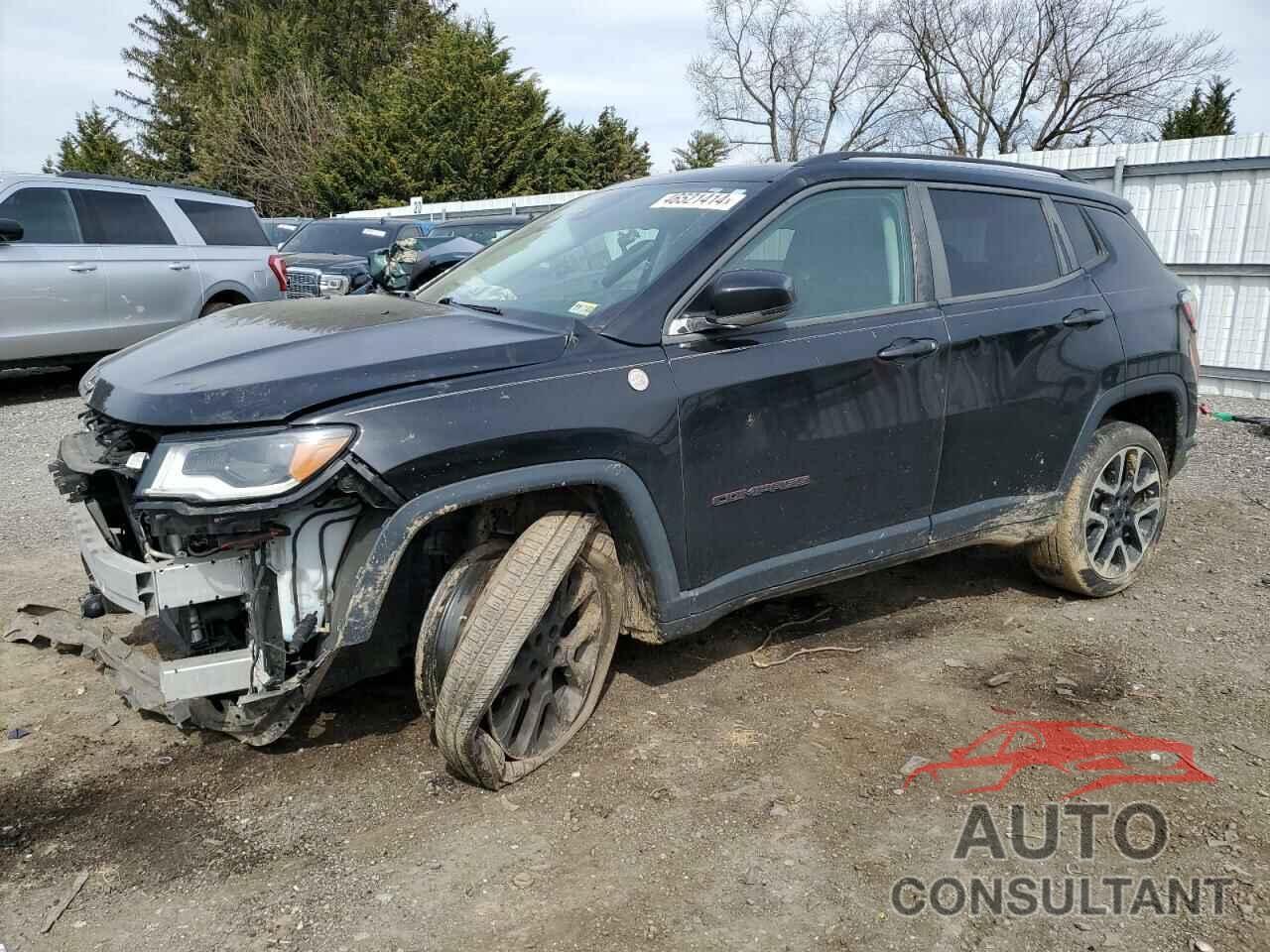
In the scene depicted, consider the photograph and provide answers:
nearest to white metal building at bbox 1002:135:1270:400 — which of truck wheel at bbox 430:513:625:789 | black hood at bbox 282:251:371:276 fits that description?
black hood at bbox 282:251:371:276

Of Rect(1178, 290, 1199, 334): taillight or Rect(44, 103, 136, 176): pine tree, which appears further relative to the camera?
Rect(44, 103, 136, 176): pine tree

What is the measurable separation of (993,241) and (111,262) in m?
7.63

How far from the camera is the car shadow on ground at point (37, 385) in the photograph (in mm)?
9055

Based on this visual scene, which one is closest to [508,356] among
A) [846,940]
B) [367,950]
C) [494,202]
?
[367,950]

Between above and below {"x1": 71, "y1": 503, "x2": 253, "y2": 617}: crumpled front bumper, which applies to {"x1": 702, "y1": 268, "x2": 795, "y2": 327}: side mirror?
above

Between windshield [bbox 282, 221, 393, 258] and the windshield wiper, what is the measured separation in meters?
8.41

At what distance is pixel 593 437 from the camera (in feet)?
9.30

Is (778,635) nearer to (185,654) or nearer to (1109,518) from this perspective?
(1109,518)

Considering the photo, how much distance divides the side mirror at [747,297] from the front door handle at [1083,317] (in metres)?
1.60

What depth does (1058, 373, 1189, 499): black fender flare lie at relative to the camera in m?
4.17

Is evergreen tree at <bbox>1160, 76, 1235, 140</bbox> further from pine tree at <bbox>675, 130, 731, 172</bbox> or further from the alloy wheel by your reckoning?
the alloy wheel

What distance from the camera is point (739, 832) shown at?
9.12ft

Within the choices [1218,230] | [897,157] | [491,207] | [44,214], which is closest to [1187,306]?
[897,157]

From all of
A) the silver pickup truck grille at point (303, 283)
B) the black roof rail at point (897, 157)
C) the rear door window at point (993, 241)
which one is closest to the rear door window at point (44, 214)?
the silver pickup truck grille at point (303, 283)
